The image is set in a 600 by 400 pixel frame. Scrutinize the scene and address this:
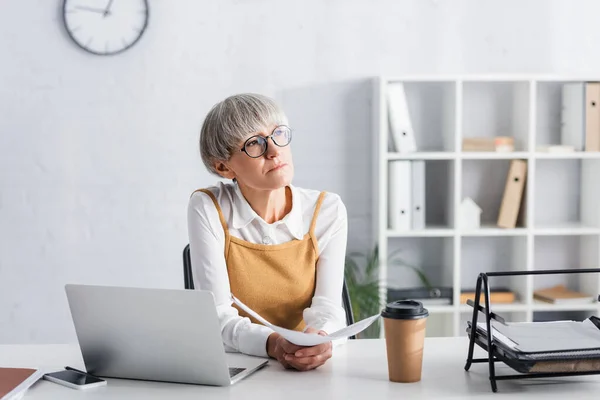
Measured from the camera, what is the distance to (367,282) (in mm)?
3443

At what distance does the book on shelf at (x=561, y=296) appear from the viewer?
135 inches

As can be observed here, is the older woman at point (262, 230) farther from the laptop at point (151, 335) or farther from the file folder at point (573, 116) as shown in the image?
the file folder at point (573, 116)

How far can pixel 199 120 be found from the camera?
3465 millimetres

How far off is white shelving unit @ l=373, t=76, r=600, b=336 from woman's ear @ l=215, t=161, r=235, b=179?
1.49m

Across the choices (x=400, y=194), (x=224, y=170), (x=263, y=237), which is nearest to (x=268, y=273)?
(x=263, y=237)

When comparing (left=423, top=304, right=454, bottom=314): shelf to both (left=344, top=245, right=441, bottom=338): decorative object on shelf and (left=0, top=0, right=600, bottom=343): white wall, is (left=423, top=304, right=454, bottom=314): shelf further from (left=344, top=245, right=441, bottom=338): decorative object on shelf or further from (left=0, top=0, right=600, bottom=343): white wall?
(left=0, top=0, right=600, bottom=343): white wall

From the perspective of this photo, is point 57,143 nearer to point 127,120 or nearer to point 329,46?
point 127,120

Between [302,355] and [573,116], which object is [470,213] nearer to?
[573,116]

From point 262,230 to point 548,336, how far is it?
74 centimetres

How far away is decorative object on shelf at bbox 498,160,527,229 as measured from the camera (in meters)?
3.37

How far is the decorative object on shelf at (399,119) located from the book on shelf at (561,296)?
2.98 feet

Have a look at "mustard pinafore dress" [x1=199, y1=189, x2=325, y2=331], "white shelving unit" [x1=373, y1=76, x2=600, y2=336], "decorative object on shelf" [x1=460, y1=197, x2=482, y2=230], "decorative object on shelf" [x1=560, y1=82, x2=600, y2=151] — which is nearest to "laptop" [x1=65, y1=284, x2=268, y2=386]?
"mustard pinafore dress" [x1=199, y1=189, x2=325, y2=331]

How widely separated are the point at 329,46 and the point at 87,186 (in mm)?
1248

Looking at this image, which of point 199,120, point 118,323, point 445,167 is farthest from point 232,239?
point 445,167
